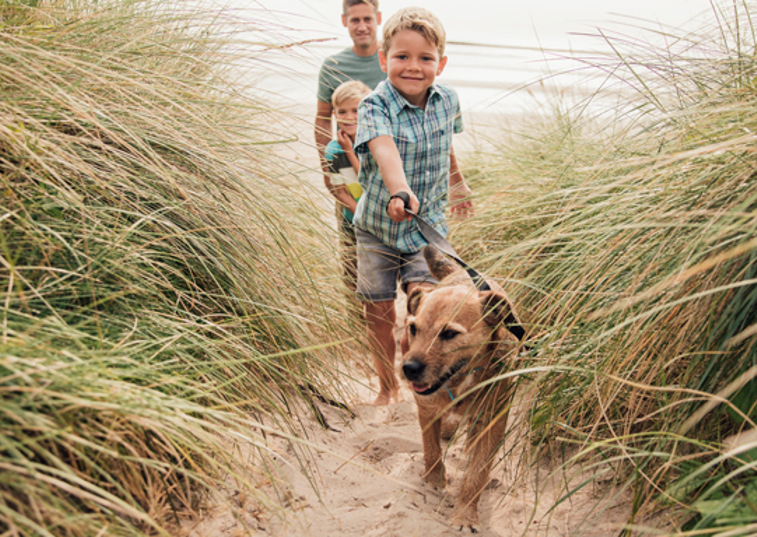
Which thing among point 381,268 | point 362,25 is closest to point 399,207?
point 381,268

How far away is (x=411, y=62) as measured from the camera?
12.4 ft

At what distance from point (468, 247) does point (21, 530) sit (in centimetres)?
361

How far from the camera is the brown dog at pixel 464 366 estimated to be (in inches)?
110

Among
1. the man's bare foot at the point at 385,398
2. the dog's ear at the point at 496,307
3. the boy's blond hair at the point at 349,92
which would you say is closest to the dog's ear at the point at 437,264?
the dog's ear at the point at 496,307

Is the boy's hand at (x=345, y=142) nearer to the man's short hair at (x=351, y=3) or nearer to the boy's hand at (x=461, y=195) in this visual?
the boy's hand at (x=461, y=195)

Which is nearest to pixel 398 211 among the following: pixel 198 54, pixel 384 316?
pixel 384 316

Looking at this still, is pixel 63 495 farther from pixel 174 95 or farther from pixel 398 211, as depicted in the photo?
pixel 398 211

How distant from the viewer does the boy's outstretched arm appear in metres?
3.27

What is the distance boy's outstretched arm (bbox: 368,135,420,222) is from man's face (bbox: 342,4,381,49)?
2.08 m

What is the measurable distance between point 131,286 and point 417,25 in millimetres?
2523

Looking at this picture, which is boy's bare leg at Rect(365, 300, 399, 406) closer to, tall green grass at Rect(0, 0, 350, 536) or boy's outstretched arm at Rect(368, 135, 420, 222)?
tall green grass at Rect(0, 0, 350, 536)

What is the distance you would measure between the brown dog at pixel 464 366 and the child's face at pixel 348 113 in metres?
2.22

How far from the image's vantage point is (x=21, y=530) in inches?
52.0

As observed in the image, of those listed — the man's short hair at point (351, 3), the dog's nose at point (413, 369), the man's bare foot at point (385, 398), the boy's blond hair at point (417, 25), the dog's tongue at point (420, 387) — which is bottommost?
the man's bare foot at point (385, 398)
